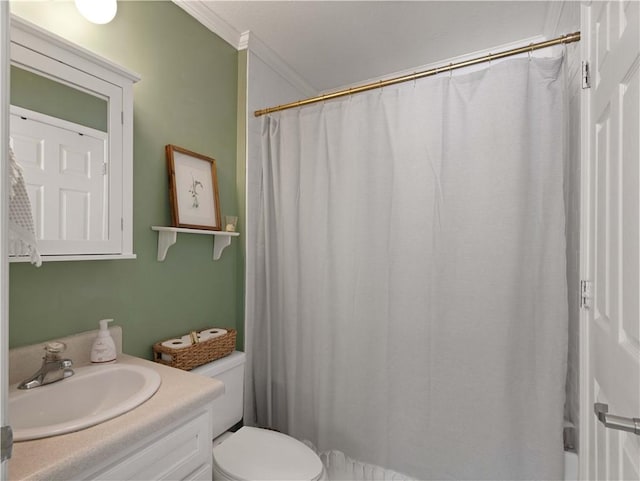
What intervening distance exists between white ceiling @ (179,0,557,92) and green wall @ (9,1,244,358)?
0.20 meters

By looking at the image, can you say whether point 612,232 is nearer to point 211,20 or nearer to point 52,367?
point 52,367

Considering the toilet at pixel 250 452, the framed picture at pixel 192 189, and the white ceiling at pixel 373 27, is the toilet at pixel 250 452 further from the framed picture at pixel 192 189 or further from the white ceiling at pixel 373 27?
the white ceiling at pixel 373 27

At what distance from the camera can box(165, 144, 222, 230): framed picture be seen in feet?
5.35

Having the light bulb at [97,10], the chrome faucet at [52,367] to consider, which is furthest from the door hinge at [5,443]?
the light bulb at [97,10]

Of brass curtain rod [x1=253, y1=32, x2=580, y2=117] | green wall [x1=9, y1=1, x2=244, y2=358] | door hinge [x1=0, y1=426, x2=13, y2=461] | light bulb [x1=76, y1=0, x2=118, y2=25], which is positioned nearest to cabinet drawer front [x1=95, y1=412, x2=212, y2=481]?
door hinge [x1=0, y1=426, x2=13, y2=461]

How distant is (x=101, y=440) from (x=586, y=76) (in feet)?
5.53

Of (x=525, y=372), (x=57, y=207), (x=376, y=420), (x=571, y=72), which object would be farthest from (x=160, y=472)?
(x=571, y=72)

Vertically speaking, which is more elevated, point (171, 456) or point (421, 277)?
point (421, 277)

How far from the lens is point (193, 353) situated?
158 centimetres

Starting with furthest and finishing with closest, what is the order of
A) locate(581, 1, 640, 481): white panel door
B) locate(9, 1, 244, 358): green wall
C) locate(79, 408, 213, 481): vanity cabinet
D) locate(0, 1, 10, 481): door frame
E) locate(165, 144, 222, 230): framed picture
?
locate(165, 144, 222, 230): framed picture < locate(9, 1, 244, 358): green wall < locate(79, 408, 213, 481): vanity cabinet < locate(581, 1, 640, 481): white panel door < locate(0, 1, 10, 481): door frame

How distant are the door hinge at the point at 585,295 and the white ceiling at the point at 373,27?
1438 millimetres

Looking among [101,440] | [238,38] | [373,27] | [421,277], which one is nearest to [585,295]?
[421,277]

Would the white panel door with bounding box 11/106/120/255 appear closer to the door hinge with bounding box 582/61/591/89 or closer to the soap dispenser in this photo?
the soap dispenser

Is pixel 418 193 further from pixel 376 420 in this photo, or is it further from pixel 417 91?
pixel 376 420
